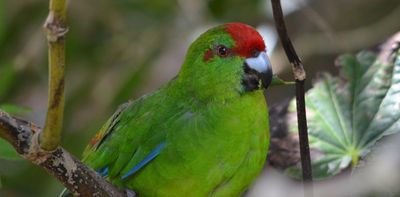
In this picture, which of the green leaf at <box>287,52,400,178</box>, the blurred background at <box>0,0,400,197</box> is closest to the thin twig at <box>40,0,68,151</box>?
the green leaf at <box>287,52,400,178</box>

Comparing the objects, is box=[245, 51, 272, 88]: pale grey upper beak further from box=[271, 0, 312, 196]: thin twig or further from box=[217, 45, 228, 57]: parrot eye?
box=[271, 0, 312, 196]: thin twig

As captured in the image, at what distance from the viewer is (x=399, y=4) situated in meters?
3.61

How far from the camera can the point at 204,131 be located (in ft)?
6.49

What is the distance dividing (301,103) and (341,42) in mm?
1685

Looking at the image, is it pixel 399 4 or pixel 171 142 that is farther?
pixel 399 4

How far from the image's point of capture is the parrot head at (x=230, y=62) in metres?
2.01

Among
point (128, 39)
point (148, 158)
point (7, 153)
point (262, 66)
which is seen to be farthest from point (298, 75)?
point (128, 39)

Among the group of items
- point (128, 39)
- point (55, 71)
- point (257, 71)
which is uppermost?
point (55, 71)

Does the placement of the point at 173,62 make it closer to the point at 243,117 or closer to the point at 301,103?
the point at 243,117

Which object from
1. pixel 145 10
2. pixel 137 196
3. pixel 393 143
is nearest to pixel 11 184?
pixel 145 10

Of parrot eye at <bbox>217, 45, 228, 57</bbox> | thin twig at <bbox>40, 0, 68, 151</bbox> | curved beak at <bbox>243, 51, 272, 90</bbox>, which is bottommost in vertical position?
curved beak at <bbox>243, 51, 272, 90</bbox>

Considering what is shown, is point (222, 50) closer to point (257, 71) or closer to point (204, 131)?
point (257, 71)

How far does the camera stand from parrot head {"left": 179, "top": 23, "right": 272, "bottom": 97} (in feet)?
6.60

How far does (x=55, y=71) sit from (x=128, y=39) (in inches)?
91.0
